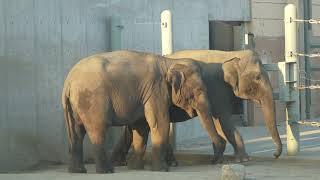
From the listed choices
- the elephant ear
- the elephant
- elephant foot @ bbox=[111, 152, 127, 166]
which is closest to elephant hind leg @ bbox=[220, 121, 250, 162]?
the elephant

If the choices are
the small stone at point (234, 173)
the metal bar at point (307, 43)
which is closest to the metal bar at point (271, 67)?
the small stone at point (234, 173)

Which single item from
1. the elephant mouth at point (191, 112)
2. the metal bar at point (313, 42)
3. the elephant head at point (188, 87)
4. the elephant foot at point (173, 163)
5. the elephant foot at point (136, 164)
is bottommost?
the elephant foot at point (173, 163)

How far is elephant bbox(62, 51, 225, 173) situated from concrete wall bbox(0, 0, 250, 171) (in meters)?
2.50

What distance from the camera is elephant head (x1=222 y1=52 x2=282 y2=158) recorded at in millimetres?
13516

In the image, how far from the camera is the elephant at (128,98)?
39.5 ft

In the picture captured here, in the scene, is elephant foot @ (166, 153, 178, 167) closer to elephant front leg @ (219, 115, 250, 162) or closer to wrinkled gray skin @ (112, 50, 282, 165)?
wrinkled gray skin @ (112, 50, 282, 165)

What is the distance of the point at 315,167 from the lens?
1228 centimetres

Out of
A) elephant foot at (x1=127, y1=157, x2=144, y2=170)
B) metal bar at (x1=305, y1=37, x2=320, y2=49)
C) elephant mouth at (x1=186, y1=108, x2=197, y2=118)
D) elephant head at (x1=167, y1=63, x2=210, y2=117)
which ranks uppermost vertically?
metal bar at (x1=305, y1=37, x2=320, y2=49)

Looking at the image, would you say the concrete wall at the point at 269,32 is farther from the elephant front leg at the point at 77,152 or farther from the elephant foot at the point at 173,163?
the elephant front leg at the point at 77,152

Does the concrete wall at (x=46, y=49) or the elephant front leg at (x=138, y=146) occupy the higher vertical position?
the concrete wall at (x=46, y=49)

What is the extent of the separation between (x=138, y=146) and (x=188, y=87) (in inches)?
52.6

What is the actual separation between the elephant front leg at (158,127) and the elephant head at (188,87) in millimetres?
389

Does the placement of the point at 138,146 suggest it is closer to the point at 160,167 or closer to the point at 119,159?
the point at 160,167

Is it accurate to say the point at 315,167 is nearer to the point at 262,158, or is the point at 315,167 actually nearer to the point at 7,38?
the point at 262,158
